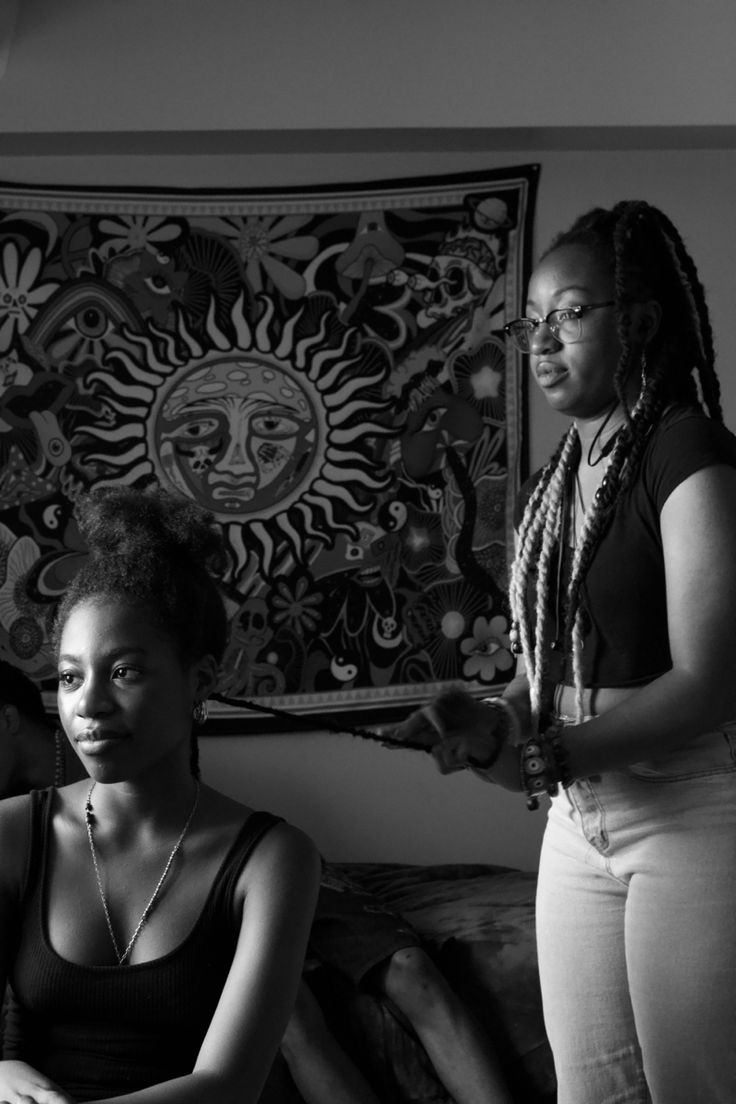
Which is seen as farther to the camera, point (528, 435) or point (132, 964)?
point (528, 435)

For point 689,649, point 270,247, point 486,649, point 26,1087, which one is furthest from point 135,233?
point 26,1087

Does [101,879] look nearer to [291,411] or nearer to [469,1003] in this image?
[469,1003]

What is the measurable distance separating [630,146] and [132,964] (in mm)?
2877

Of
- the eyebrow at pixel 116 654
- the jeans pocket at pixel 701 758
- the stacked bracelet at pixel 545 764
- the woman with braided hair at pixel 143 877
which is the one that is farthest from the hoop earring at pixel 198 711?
the jeans pocket at pixel 701 758

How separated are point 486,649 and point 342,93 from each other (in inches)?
57.6

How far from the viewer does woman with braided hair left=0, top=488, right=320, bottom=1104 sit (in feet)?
4.14

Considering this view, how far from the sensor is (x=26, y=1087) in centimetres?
121

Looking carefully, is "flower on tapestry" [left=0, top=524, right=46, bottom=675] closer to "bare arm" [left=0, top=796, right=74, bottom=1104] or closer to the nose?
"bare arm" [left=0, top=796, right=74, bottom=1104]

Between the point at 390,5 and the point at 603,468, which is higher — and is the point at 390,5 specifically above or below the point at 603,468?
above

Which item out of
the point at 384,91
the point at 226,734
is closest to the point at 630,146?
the point at 384,91

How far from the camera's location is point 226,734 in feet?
11.4

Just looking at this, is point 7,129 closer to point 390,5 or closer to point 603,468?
point 390,5

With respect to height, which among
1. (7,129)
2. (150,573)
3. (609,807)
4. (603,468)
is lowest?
(609,807)

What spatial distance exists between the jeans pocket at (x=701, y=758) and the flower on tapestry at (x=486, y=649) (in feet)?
7.01
